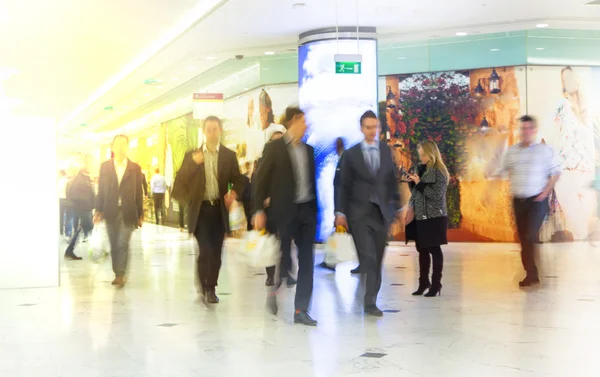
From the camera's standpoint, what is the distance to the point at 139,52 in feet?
57.1

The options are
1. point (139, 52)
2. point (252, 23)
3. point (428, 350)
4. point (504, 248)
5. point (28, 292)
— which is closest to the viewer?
point (428, 350)

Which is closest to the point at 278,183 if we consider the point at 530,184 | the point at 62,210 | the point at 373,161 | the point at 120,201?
the point at 373,161

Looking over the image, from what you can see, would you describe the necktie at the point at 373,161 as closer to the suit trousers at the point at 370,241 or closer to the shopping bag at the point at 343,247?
the suit trousers at the point at 370,241

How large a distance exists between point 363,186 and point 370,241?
49 centimetres

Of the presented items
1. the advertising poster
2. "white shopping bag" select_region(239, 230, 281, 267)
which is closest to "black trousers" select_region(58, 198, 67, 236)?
the advertising poster

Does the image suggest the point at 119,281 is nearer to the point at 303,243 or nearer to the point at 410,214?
the point at 410,214

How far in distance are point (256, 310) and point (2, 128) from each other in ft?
14.2

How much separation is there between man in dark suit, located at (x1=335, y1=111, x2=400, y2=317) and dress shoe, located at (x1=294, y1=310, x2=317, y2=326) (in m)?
0.67

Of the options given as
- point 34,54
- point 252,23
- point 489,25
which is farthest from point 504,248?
point 34,54

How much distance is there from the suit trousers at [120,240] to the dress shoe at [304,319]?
12.7 feet

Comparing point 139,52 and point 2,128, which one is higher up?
point 139,52

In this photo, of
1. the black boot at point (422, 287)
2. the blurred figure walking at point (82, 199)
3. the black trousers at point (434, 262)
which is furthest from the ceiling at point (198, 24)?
the black boot at point (422, 287)

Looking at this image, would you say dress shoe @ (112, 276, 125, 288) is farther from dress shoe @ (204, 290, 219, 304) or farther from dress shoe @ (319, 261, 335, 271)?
dress shoe @ (319, 261, 335, 271)

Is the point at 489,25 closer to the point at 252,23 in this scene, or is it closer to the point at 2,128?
the point at 252,23
